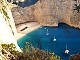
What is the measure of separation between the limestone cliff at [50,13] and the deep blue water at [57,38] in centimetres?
180

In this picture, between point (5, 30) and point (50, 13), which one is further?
point (50, 13)

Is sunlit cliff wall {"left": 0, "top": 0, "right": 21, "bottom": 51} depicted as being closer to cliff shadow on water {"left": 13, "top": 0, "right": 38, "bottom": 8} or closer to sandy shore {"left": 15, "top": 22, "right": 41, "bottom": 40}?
sandy shore {"left": 15, "top": 22, "right": 41, "bottom": 40}

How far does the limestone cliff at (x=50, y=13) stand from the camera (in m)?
63.4

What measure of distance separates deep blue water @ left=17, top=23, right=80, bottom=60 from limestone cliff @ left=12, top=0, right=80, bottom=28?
70.8 inches

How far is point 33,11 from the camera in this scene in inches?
2643

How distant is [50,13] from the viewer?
65.2 metres

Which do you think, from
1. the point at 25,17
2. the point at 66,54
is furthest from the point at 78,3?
the point at 66,54

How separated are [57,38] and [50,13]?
31.8ft

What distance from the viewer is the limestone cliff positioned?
63.4 metres

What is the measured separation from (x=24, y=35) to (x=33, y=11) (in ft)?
30.3

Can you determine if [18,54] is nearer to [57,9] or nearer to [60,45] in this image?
[60,45]

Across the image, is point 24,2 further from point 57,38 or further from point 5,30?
point 5,30

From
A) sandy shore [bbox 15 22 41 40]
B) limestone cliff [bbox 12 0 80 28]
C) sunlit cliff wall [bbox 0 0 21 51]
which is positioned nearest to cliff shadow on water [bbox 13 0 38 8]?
limestone cliff [bbox 12 0 80 28]

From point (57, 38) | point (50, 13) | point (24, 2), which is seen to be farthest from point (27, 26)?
point (24, 2)
